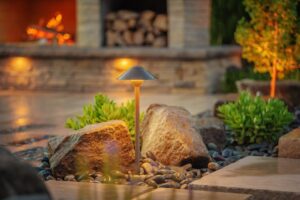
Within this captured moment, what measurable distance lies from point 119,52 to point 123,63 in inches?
9.2

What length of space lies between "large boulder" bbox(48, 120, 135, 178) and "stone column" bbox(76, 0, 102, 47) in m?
8.18

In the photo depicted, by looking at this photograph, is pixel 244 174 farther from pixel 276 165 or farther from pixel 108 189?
pixel 108 189

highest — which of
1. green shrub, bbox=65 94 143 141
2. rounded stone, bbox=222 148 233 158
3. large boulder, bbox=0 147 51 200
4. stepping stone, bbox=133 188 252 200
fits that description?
large boulder, bbox=0 147 51 200

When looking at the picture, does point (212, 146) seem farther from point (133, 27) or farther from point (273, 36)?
point (133, 27)

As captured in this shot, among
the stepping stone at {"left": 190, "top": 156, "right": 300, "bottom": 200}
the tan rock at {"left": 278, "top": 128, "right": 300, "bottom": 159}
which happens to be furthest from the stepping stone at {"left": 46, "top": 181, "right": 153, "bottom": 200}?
the tan rock at {"left": 278, "top": 128, "right": 300, "bottom": 159}

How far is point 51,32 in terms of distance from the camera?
1580 cm

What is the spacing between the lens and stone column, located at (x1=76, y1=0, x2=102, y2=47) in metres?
15.2

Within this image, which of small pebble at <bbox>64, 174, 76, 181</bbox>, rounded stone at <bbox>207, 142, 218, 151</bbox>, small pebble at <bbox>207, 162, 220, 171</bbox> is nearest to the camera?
small pebble at <bbox>64, 174, 76, 181</bbox>

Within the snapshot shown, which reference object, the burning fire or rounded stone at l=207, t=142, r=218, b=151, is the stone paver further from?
the burning fire

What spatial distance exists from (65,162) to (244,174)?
59.6 inches

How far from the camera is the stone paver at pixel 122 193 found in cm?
557

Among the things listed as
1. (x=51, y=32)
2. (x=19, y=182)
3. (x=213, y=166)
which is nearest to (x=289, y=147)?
(x=213, y=166)

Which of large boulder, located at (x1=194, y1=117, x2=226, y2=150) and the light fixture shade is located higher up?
the light fixture shade

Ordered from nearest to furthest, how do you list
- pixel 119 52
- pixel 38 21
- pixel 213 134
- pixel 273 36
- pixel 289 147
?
pixel 289 147 → pixel 213 134 → pixel 273 36 → pixel 119 52 → pixel 38 21
